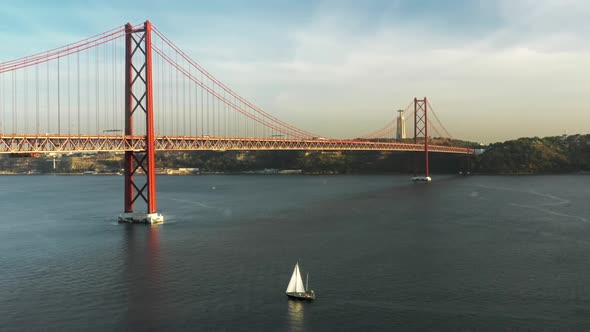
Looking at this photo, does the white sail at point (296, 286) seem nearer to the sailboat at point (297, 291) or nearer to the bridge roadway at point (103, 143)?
the sailboat at point (297, 291)

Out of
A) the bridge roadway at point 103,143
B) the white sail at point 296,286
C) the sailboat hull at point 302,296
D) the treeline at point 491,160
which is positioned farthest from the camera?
the treeline at point 491,160

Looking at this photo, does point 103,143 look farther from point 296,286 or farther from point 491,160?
point 491,160

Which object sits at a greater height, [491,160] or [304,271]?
[491,160]

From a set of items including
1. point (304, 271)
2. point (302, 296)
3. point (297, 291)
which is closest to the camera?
point (302, 296)

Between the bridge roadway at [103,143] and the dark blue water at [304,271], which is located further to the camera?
the bridge roadway at [103,143]

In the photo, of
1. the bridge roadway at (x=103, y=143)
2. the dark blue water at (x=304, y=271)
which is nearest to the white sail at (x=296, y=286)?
the dark blue water at (x=304, y=271)

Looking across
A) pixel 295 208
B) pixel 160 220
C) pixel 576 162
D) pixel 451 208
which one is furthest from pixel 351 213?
pixel 576 162

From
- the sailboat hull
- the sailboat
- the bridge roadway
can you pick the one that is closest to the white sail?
the sailboat

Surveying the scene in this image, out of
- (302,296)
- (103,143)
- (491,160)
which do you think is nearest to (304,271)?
(302,296)

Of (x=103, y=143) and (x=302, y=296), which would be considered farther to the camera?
(x=103, y=143)
